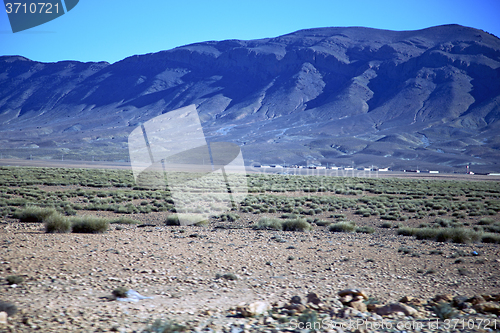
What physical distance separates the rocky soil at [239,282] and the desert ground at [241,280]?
0.02m

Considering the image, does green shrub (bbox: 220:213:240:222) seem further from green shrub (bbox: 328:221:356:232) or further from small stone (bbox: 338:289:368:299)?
small stone (bbox: 338:289:368:299)

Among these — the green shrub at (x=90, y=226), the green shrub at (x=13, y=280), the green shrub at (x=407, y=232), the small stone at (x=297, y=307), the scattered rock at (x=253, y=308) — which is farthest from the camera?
the green shrub at (x=407, y=232)

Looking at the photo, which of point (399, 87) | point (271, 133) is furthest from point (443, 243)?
point (399, 87)

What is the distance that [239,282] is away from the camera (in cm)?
679

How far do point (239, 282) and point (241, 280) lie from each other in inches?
5.2

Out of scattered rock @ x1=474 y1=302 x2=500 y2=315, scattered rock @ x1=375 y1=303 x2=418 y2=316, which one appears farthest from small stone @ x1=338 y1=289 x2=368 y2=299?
scattered rock @ x1=474 y1=302 x2=500 y2=315

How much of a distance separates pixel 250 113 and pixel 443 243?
168 metres

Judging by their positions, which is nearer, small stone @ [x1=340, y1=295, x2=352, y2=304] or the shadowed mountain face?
small stone @ [x1=340, y1=295, x2=352, y2=304]

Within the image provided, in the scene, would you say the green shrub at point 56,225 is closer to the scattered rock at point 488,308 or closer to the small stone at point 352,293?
the small stone at point 352,293

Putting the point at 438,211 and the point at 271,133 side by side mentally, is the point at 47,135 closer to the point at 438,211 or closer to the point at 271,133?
the point at 271,133

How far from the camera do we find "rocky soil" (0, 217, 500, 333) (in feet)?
15.8

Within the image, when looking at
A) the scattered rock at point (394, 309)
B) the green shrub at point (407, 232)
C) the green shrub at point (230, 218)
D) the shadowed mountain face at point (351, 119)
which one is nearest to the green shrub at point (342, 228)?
the green shrub at point (407, 232)

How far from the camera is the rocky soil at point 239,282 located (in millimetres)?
4812

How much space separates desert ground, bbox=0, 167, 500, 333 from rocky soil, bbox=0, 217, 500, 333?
2 centimetres
